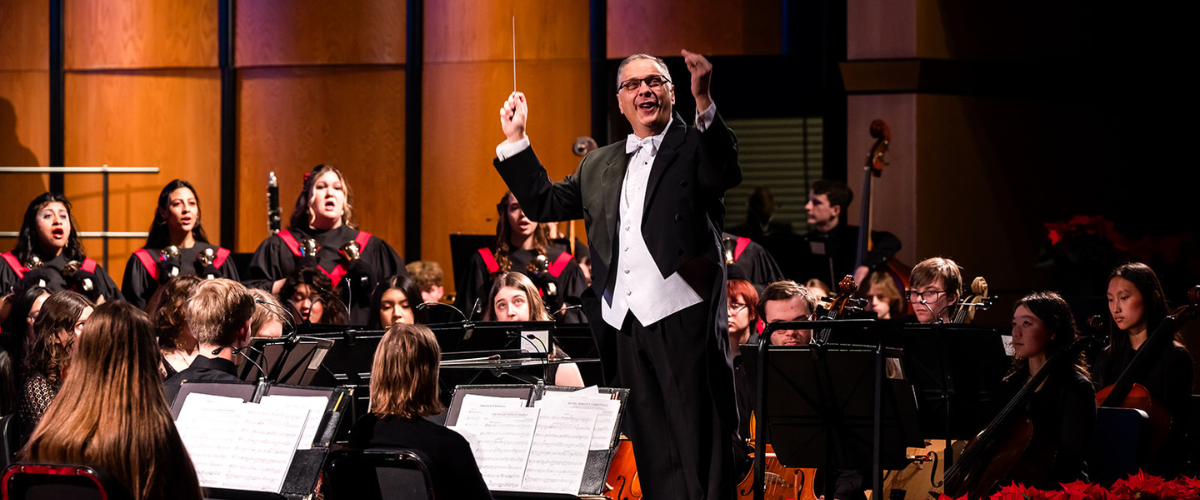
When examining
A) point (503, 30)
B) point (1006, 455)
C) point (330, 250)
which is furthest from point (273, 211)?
point (1006, 455)

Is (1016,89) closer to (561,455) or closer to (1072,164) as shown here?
(1072,164)

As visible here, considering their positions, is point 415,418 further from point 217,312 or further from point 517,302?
point 517,302

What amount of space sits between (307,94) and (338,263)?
244 cm

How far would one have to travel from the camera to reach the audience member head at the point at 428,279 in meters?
7.07

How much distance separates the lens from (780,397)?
146 inches

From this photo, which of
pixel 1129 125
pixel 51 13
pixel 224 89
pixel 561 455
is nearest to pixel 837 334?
pixel 561 455

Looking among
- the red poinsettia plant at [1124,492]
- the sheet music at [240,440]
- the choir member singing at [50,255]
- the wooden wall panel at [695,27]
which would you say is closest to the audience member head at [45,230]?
the choir member singing at [50,255]

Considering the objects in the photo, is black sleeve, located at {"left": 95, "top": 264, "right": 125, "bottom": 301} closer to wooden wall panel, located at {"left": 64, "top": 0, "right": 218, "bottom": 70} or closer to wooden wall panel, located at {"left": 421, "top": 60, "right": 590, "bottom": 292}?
wooden wall panel, located at {"left": 421, "top": 60, "right": 590, "bottom": 292}

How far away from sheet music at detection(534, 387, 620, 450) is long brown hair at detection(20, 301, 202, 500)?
3.66 ft

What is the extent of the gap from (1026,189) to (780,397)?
186 inches

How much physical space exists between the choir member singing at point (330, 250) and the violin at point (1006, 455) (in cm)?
315

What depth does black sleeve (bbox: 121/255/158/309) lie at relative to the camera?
642cm

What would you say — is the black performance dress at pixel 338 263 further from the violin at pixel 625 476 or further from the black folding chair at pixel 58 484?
the black folding chair at pixel 58 484

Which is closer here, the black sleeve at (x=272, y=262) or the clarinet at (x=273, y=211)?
the black sleeve at (x=272, y=262)
